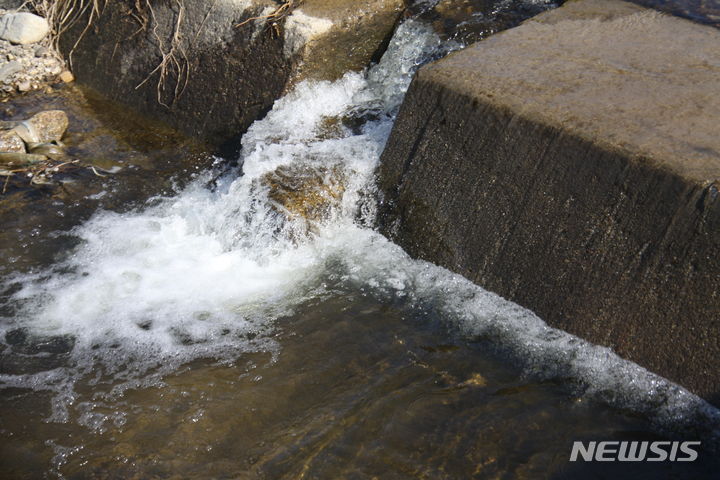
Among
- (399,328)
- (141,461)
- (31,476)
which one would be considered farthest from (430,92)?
(31,476)

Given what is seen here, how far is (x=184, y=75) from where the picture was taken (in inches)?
208

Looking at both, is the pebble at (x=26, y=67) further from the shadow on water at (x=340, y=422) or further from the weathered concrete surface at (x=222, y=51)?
the shadow on water at (x=340, y=422)

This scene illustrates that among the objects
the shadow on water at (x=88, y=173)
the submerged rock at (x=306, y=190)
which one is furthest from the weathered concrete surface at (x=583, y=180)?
the shadow on water at (x=88, y=173)

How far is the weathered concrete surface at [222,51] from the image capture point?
15.9ft

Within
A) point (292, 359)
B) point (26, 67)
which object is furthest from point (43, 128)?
point (292, 359)

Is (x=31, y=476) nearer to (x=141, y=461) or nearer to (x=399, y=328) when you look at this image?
(x=141, y=461)

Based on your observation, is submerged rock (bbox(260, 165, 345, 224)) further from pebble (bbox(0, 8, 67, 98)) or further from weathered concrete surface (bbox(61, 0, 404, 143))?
pebble (bbox(0, 8, 67, 98))

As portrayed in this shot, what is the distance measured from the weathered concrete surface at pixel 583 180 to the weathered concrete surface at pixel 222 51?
50.3 inches

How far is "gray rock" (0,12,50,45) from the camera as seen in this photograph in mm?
5961

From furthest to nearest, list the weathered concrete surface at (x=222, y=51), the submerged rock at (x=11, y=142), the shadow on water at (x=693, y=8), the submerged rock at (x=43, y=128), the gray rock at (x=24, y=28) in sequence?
the gray rock at (x=24, y=28) → the submerged rock at (x=43, y=128) → the submerged rock at (x=11, y=142) → the weathered concrete surface at (x=222, y=51) → the shadow on water at (x=693, y=8)

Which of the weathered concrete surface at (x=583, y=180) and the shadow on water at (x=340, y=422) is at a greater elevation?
the weathered concrete surface at (x=583, y=180)

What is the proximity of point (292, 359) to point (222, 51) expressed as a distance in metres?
2.77

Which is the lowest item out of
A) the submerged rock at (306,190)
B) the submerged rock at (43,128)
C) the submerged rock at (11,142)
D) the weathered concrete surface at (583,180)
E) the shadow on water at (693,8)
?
the submerged rock at (11,142)

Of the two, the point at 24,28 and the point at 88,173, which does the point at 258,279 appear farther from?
the point at 24,28
